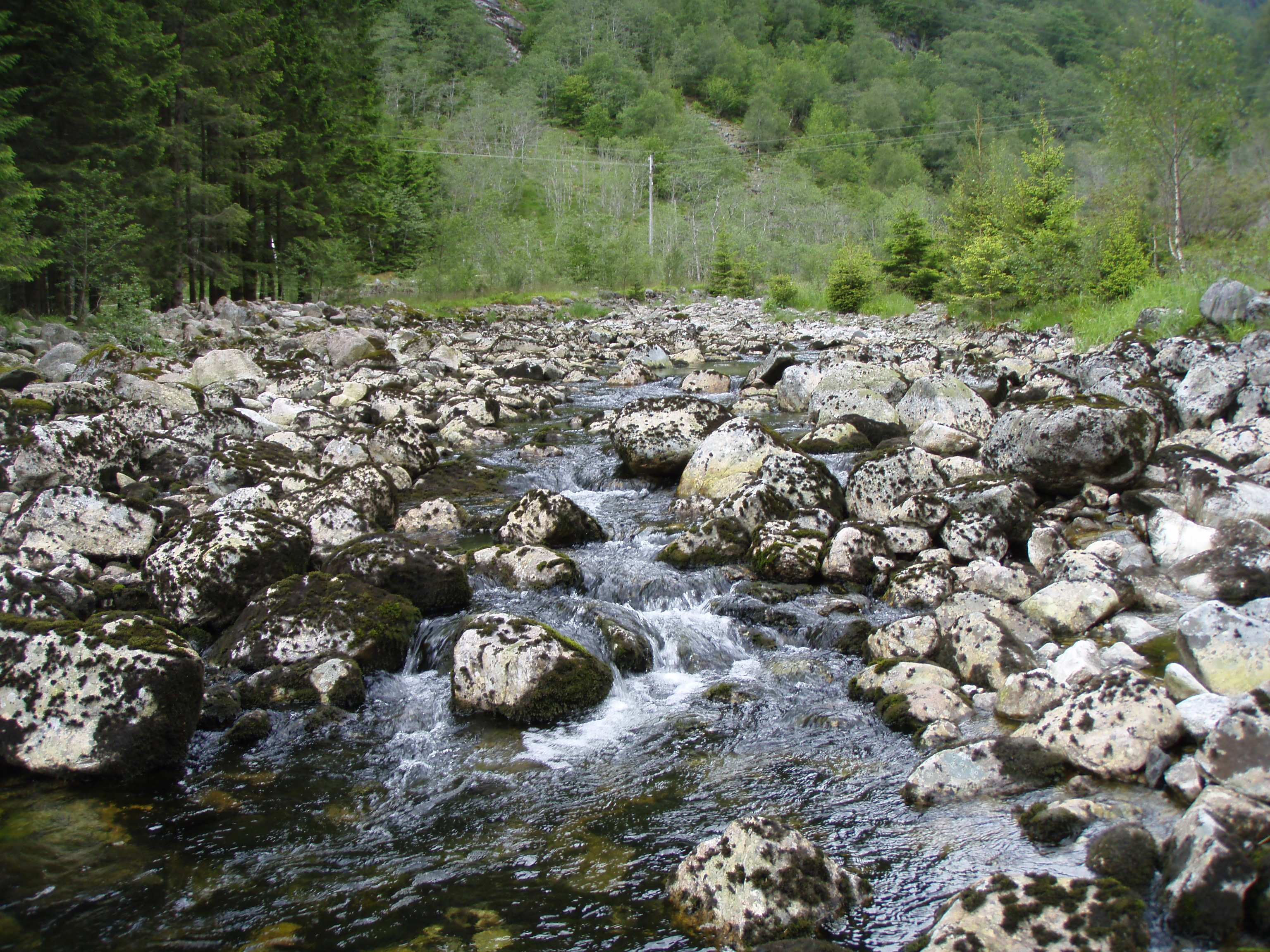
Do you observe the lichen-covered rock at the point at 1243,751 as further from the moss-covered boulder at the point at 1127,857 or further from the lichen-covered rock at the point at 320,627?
the lichen-covered rock at the point at 320,627

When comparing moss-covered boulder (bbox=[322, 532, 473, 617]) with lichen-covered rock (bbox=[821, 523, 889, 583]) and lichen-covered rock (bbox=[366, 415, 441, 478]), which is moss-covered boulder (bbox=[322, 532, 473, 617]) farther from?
lichen-covered rock (bbox=[366, 415, 441, 478])

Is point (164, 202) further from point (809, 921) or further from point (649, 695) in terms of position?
point (809, 921)

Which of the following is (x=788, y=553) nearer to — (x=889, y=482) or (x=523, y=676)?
(x=889, y=482)

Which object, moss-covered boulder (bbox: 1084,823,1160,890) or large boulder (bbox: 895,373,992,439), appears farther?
large boulder (bbox: 895,373,992,439)

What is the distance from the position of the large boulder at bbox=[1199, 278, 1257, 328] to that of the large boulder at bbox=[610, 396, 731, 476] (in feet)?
30.0

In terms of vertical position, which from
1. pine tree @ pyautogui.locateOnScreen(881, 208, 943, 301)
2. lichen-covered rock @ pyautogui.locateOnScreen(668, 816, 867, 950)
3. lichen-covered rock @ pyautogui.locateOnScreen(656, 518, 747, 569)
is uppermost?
pine tree @ pyautogui.locateOnScreen(881, 208, 943, 301)

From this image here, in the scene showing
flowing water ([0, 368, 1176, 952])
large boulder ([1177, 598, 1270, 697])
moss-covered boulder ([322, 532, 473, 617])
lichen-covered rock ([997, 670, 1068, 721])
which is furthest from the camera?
moss-covered boulder ([322, 532, 473, 617])

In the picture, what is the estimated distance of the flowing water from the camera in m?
4.06

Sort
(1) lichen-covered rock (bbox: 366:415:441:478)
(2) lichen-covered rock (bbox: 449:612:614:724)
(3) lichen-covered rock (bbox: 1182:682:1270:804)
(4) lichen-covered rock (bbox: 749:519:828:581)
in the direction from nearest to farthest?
(3) lichen-covered rock (bbox: 1182:682:1270:804)
(2) lichen-covered rock (bbox: 449:612:614:724)
(4) lichen-covered rock (bbox: 749:519:828:581)
(1) lichen-covered rock (bbox: 366:415:441:478)

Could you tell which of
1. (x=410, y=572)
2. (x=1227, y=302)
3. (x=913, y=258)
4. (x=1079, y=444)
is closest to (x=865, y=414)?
(x=1079, y=444)

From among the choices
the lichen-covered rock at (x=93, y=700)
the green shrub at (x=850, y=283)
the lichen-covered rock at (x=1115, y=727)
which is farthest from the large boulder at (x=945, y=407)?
the green shrub at (x=850, y=283)

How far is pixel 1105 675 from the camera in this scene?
528 cm

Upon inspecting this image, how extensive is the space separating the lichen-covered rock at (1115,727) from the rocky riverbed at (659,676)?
2 centimetres

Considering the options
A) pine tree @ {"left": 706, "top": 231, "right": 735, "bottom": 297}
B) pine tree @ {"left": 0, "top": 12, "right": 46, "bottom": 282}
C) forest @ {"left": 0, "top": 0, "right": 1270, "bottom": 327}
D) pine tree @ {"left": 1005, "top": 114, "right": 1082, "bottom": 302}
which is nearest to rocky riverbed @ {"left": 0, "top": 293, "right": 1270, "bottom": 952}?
pine tree @ {"left": 0, "top": 12, "right": 46, "bottom": 282}
